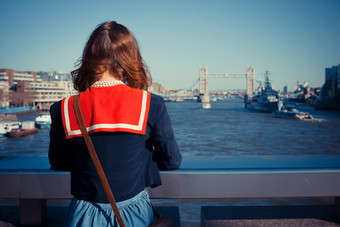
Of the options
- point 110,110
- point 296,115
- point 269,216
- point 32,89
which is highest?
point 110,110

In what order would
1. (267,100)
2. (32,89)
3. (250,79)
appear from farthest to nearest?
(250,79) < (32,89) < (267,100)

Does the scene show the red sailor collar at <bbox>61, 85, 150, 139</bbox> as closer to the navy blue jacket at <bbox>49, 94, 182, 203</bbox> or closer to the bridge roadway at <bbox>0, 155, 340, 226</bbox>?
the navy blue jacket at <bbox>49, 94, 182, 203</bbox>

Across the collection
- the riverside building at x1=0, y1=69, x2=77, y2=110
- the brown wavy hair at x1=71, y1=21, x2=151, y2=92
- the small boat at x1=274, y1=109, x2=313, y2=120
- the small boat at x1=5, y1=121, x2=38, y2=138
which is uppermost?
the brown wavy hair at x1=71, y1=21, x2=151, y2=92

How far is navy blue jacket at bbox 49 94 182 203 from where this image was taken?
38cm

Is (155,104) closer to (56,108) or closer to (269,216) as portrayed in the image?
(56,108)

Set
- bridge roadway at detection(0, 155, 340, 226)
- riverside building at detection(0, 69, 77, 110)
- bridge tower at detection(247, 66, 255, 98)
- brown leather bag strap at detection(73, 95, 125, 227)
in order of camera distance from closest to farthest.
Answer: brown leather bag strap at detection(73, 95, 125, 227)
bridge roadway at detection(0, 155, 340, 226)
riverside building at detection(0, 69, 77, 110)
bridge tower at detection(247, 66, 255, 98)

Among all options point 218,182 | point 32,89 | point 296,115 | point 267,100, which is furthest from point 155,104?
point 32,89

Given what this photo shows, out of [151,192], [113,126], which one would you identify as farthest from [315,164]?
[113,126]

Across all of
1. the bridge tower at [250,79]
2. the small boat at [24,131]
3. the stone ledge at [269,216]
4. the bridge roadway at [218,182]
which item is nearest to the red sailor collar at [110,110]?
the bridge roadway at [218,182]

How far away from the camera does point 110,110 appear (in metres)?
0.37

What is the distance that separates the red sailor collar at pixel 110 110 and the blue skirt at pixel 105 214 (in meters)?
0.09

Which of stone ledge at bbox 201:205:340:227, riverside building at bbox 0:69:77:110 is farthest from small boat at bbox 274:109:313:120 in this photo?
stone ledge at bbox 201:205:340:227

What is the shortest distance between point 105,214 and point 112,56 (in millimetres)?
188

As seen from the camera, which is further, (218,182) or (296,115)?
(296,115)
